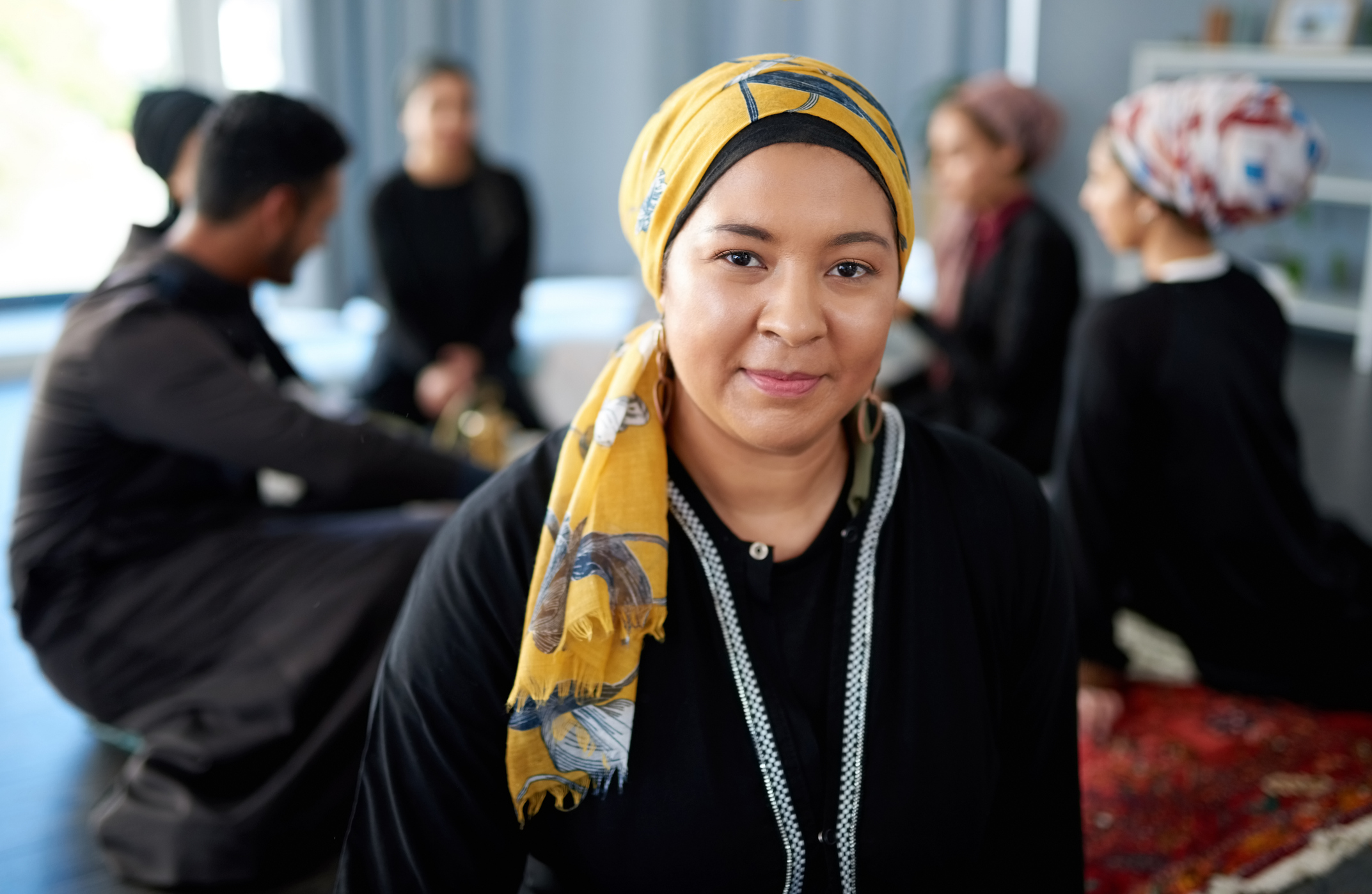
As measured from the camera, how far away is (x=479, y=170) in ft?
11.7

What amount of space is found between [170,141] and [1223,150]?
6.01 feet

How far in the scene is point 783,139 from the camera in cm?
97

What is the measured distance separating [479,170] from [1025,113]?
64.7 inches

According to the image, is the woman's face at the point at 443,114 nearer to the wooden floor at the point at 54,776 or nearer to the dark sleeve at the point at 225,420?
the wooden floor at the point at 54,776

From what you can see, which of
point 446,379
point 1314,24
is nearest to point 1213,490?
point 446,379

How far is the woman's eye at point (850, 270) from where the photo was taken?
0.99m

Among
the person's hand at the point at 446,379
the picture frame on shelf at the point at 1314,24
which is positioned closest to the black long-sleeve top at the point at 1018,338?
the person's hand at the point at 446,379

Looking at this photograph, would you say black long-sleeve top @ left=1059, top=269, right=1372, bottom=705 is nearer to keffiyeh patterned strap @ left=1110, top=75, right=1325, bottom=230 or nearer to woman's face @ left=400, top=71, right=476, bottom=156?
keffiyeh patterned strap @ left=1110, top=75, right=1325, bottom=230

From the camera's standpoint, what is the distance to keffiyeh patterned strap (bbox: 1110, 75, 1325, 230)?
6.13 ft

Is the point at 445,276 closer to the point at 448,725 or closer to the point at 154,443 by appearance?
the point at 154,443

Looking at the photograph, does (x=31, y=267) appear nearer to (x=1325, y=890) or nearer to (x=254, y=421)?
(x=254, y=421)

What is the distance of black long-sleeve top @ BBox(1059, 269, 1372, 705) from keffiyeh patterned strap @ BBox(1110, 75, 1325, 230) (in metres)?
0.13

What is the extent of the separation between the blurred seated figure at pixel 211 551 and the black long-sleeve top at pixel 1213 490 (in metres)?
1.03

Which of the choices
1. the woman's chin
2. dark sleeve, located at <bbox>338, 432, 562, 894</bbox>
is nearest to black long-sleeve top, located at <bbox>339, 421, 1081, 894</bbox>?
dark sleeve, located at <bbox>338, 432, 562, 894</bbox>
